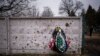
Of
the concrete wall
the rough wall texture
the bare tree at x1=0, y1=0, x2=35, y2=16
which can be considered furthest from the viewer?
the bare tree at x1=0, y1=0, x2=35, y2=16

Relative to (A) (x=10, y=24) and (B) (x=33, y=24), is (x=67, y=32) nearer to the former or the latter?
(B) (x=33, y=24)

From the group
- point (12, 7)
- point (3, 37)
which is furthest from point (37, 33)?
point (12, 7)

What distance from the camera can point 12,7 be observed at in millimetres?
24812

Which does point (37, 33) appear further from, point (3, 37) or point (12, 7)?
point (12, 7)

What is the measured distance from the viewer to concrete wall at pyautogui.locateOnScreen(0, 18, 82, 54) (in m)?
11.3

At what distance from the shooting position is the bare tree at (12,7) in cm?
2400

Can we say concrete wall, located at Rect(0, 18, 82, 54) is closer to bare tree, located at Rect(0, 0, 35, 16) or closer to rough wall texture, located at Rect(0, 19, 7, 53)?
rough wall texture, located at Rect(0, 19, 7, 53)

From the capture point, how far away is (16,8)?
2491 cm

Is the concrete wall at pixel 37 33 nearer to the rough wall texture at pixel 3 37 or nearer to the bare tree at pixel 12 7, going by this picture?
the rough wall texture at pixel 3 37

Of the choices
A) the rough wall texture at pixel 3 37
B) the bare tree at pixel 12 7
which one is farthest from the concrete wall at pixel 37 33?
the bare tree at pixel 12 7

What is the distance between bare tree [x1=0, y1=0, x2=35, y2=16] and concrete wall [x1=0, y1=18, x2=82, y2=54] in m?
12.8

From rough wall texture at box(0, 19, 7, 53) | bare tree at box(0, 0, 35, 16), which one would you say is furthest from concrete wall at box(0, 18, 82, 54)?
bare tree at box(0, 0, 35, 16)

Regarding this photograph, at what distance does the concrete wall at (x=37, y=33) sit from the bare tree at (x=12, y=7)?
1283 cm

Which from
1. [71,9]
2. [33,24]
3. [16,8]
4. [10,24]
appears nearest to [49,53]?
[33,24]
